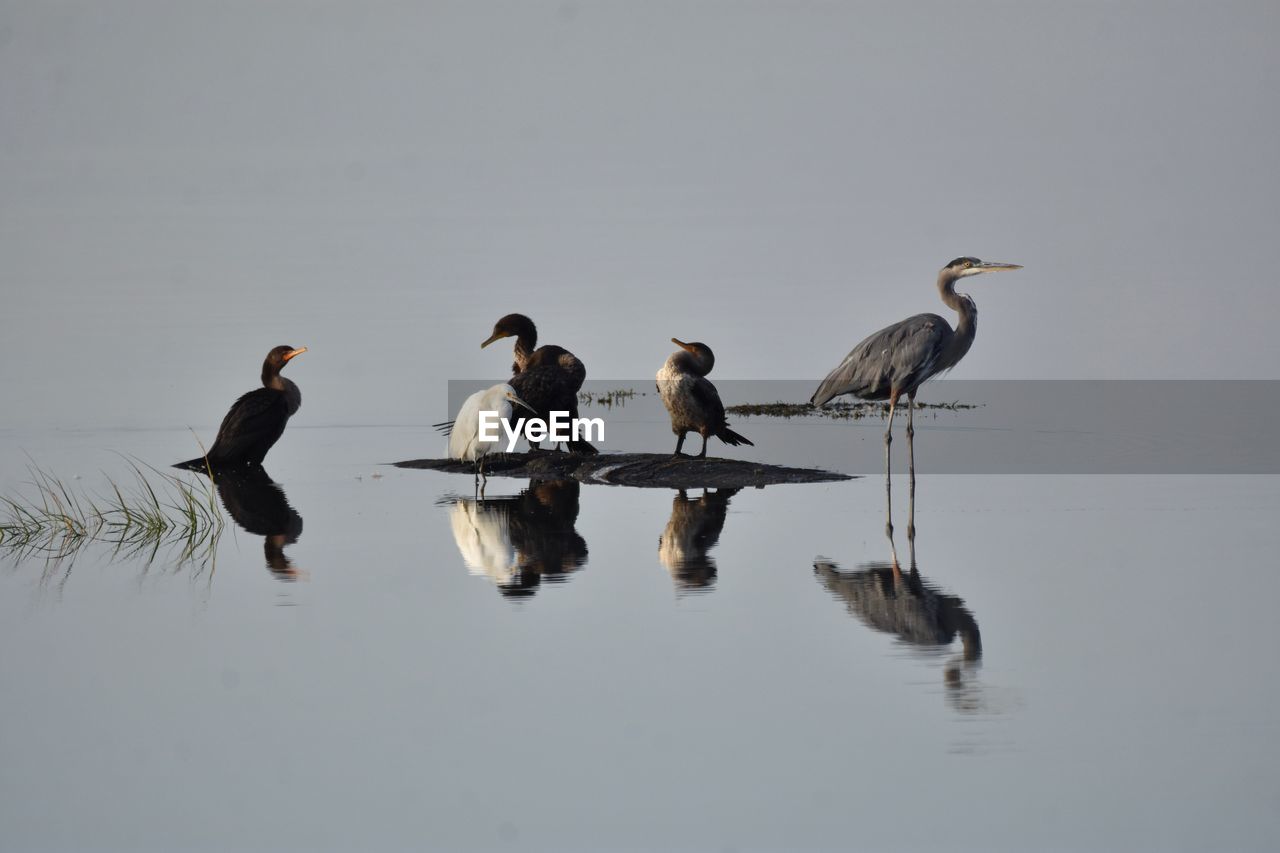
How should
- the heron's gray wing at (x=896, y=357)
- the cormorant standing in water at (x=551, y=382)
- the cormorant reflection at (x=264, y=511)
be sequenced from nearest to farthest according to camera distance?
the cormorant reflection at (x=264, y=511), the heron's gray wing at (x=896, y=357), the cormorant standing in water at (x=551, y=382)

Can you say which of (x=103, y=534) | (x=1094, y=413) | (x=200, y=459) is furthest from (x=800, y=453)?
(x=1094, y=413)

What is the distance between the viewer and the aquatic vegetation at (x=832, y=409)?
26244mm

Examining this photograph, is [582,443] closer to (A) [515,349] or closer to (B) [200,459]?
(A) [515,349]

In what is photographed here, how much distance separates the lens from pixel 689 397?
615 inches

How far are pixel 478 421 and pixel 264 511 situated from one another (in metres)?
2.47

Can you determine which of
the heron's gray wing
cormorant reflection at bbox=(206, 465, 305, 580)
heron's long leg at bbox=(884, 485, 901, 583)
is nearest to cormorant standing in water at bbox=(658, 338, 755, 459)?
the heron's gray wing

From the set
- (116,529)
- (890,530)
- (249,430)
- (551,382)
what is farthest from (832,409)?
(116,529)

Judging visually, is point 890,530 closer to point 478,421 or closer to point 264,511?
point 478,421

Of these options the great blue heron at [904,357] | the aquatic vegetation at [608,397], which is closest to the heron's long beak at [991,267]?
the great blue heron at [904,357]

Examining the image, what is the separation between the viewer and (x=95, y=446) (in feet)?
65.4

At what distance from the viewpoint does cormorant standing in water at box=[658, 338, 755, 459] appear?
1565 centimetres

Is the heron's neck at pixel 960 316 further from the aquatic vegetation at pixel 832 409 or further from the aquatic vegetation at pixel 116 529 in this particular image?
the aquatic vegetation at pixel 832 409

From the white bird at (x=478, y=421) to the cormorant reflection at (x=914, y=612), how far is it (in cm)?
545

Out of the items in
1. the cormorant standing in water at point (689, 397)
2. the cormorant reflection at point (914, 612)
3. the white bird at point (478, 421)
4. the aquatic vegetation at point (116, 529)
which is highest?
the cormorant standing in water at point (689, 397)
